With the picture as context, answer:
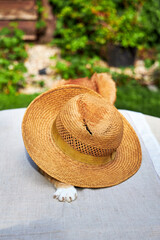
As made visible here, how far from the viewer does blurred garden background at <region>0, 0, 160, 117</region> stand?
3.94m

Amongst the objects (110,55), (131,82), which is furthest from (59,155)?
(110,55)

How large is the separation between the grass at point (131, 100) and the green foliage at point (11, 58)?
213mm

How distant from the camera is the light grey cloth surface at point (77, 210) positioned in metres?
1.09

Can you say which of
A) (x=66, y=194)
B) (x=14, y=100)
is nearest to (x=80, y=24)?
(x=14, y=100)

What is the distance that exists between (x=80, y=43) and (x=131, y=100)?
1.31 m

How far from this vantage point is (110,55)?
176 inches

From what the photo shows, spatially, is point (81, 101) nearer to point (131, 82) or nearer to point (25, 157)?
point (25, 157)

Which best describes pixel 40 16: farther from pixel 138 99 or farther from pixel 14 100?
pixel 138 99

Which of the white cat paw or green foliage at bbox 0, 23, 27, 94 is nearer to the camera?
the white cat paw

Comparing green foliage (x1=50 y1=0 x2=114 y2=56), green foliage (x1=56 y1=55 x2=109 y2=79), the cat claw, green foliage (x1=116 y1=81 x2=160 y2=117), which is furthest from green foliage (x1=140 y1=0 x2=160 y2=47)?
the cat claw

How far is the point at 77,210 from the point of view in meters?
1.18

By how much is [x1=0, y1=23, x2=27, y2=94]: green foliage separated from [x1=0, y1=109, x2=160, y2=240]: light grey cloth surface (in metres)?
2.32

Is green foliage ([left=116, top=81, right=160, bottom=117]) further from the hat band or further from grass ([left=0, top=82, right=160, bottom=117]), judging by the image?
the hat band

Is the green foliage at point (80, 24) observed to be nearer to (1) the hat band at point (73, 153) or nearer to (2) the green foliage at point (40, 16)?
(2) the green foliage at point (40, 16)
